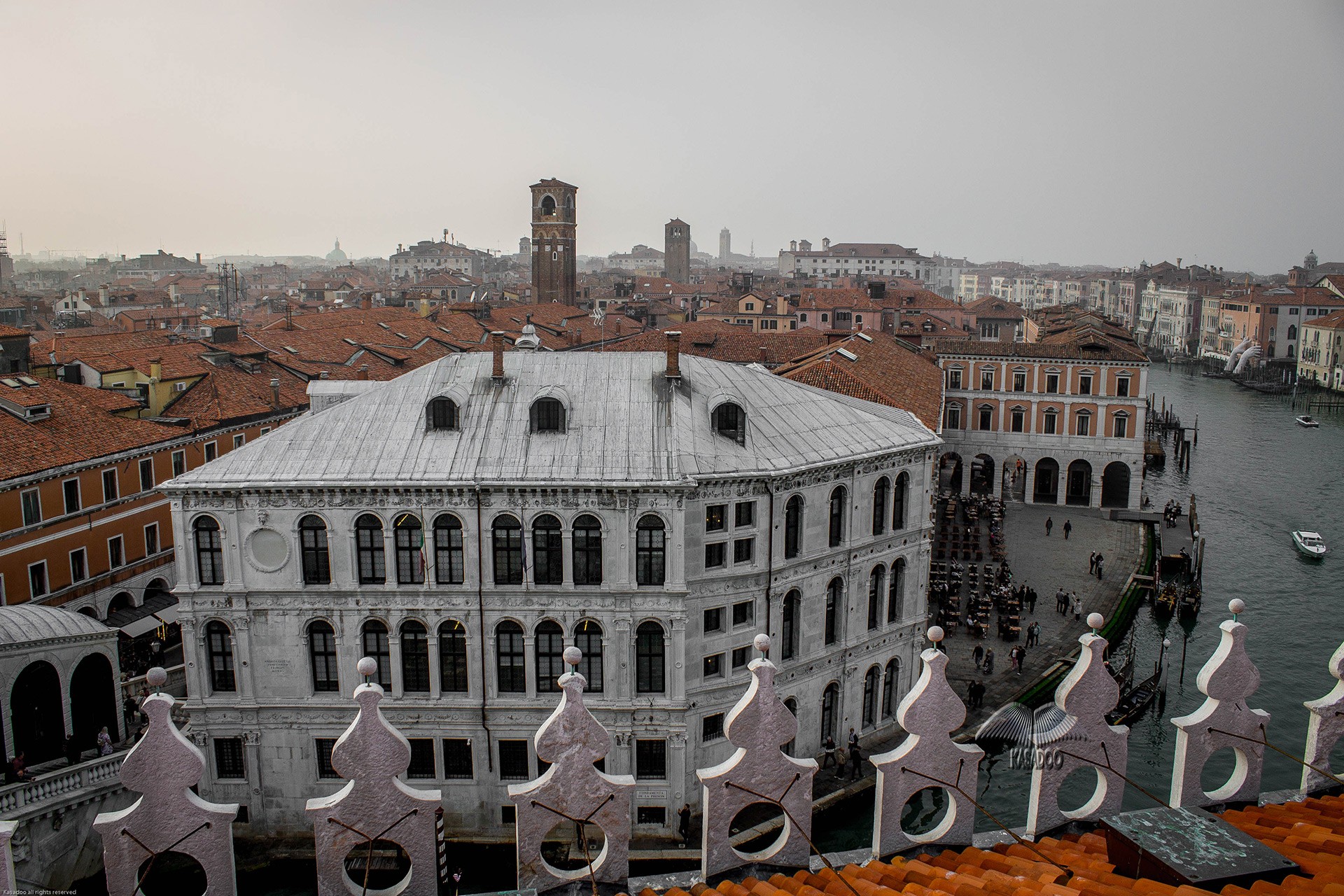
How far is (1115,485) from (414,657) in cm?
5481

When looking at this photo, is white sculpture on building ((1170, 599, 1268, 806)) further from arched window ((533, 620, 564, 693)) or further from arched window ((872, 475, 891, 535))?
arched window ((872, 475, 891, 535))

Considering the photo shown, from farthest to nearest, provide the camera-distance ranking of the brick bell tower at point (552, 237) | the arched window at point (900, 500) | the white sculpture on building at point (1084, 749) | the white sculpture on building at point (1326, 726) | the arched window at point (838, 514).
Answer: the brick bell tower at point (552, 237) → the arched window at point (900, 500) → the arched window at point (838, 514) → the white sculpture on building at point (1326, 726) → the white sculpture on building at point (1084, 749)

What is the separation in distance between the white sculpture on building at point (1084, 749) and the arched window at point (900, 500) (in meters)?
22.5

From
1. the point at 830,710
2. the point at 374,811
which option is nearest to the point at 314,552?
the point at 830,710

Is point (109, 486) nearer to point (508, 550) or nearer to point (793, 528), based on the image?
point (508, 550)

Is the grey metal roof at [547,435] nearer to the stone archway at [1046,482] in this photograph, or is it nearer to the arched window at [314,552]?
the arched window at [314,552]

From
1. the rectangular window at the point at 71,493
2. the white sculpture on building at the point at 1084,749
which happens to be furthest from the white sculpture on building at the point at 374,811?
the rectangular window at the point at 71,493

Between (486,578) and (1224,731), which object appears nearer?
(1224,731)

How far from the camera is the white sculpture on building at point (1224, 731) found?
34.3ft

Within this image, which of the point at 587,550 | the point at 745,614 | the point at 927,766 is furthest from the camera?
the point at 745,614

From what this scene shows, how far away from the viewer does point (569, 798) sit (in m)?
9.17

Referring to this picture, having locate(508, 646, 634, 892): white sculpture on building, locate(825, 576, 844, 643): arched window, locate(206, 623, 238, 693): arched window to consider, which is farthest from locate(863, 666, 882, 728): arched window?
locate(508, 646, 634, 892): white sculpture on building

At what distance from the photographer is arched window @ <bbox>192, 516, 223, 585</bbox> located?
2734 centimetres

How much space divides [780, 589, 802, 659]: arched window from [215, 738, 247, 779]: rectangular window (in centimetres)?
1516
